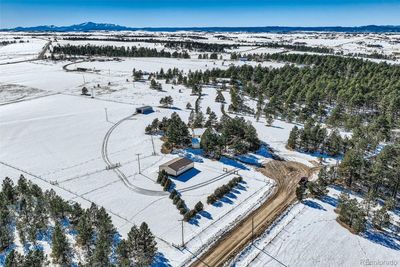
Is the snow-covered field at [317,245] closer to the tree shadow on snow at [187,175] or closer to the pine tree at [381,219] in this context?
the pine tree at [381,219]

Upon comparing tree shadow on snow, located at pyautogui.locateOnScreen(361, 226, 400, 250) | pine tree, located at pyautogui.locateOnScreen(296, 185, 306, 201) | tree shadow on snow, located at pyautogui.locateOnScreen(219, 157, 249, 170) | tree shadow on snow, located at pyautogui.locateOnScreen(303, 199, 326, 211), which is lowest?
tree shadow on snow, located at pyautogui.locateOnScreen(361, 226, 400, 250)

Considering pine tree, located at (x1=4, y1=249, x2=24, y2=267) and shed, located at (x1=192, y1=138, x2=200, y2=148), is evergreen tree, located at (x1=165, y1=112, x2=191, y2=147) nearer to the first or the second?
shed, located at (x1=192, y1=138, x2=200, y2=148)

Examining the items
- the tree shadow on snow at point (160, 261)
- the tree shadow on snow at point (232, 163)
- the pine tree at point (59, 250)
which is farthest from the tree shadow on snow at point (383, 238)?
the pine tree at point (59, 250)

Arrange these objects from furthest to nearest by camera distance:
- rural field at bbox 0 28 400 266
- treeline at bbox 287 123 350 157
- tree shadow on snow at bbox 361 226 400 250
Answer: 1. treeline at bbox 287 123 350 157
2. tree shadow on snow at bbox 361 226 400 250
3. rural field at bbox 0 28 400 266

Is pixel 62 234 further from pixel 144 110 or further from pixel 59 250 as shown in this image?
pixel 144 110

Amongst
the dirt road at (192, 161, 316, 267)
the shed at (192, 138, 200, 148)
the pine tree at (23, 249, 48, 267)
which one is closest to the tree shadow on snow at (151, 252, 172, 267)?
the dirt road at (192, 161, 316, 267)

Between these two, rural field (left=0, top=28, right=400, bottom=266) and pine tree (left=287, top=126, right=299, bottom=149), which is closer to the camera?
rural field (left=0, top=28, right=400, bottom=266)
